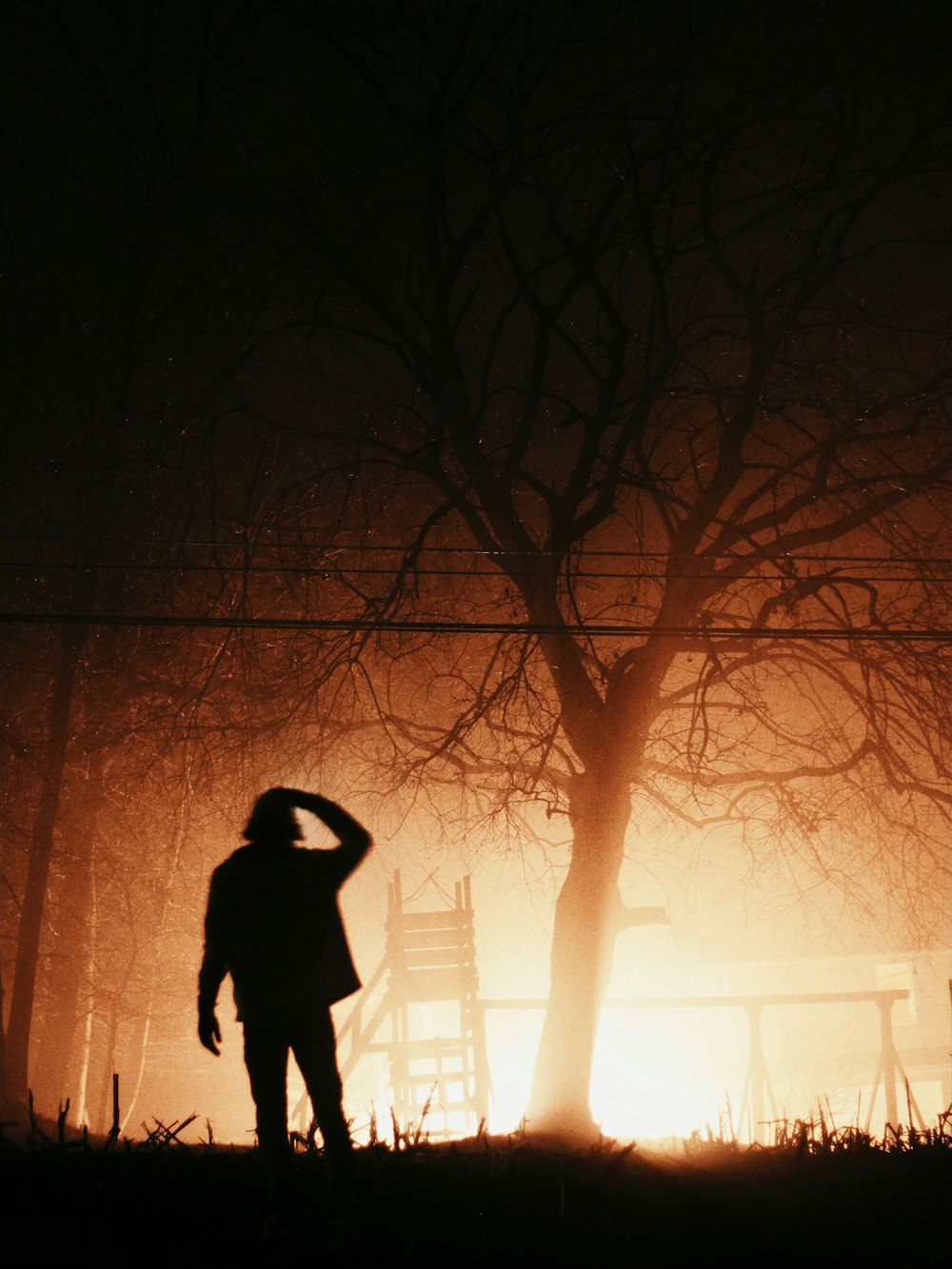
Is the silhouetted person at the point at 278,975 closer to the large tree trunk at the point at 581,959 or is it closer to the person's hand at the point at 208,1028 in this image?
the person's hand at the point at 208,1028

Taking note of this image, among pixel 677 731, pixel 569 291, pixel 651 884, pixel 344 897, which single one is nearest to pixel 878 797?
pixel 677 731

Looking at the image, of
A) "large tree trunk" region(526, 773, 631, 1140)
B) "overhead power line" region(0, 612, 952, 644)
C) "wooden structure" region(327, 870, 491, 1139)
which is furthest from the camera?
"wooden structure" region(327, 870, 491, 1139)

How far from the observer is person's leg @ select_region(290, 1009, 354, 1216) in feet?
15.5

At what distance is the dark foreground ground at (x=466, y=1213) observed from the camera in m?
4.70

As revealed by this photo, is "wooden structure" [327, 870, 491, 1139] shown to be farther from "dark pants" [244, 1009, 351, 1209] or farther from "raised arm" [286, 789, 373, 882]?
"dark pants" [244, 1009, 351, 1209]

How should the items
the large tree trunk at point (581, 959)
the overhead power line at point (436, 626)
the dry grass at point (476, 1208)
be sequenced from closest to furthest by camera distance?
the dry grass at point (476, 1208) < the overhead power line at point (436, 626) < the large tree trunk at point (581, 959)

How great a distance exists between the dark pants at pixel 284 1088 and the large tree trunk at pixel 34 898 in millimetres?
9097

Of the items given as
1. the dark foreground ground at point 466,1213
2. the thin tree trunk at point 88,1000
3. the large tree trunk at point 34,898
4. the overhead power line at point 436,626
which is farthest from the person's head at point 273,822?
the thin tree trunk at point 88,1000

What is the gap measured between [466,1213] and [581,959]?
588 centimetres

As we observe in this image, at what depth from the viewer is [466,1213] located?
213 inches

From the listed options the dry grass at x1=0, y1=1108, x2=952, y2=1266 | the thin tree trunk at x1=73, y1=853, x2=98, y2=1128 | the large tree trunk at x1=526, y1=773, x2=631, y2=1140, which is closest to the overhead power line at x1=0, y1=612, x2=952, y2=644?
the large tree trunk at x1=526, y1=773, x2=631, y2=1140

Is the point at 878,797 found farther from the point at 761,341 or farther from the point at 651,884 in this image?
the point at 651,884

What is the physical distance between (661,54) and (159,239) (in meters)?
5.71

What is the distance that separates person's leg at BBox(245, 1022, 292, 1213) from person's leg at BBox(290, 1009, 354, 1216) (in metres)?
0.08
